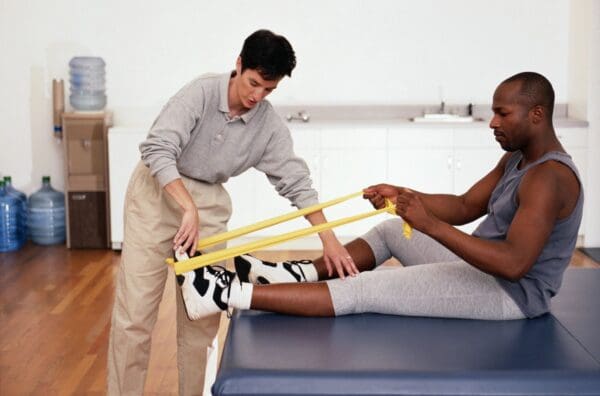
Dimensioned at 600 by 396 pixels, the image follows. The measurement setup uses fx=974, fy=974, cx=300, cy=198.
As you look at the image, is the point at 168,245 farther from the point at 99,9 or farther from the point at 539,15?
the point at 539,15

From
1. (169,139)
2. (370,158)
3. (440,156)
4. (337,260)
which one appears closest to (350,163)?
(370,158)

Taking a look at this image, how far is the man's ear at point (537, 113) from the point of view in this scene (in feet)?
8.57

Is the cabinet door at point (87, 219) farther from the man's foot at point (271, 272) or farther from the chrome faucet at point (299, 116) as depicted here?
the man's foot at point (271, 272)

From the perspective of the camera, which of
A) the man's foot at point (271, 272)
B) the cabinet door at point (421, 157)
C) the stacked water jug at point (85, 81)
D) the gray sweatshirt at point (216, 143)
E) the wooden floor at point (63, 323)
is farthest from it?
the stacked water jug at point (85, 81)

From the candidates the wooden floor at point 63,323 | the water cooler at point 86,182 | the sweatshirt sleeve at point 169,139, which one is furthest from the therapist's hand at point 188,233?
the water cooler at point 86,182

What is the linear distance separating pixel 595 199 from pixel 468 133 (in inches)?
32.9

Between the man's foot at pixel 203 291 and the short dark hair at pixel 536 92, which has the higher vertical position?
the short dark hair at pixel 536 92

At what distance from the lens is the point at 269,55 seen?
2.64 metres

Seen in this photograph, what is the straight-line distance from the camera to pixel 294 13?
587 centimetres

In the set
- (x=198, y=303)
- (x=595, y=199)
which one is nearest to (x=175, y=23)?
(x=595, y=199)

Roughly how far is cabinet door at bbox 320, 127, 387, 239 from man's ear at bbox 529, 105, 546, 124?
9.53ft

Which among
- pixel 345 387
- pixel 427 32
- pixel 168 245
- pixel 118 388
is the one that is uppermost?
pixel 427 32

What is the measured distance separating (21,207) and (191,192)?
3172 millimetres

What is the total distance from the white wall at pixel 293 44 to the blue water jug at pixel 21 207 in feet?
0.42
